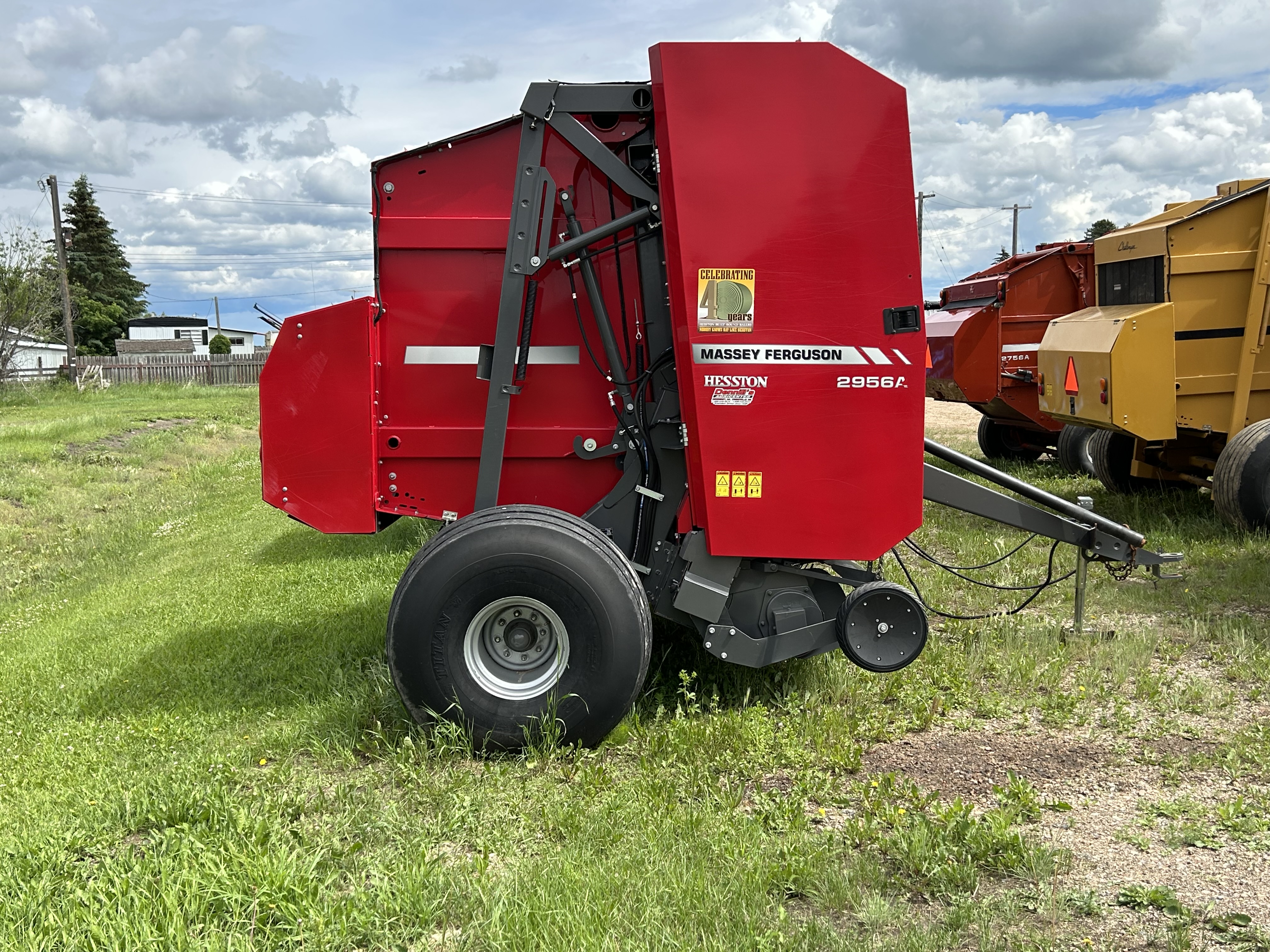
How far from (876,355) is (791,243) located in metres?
0.61

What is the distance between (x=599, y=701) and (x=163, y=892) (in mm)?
1787

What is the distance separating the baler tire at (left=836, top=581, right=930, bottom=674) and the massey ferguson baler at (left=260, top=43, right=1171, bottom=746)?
0.04 feet

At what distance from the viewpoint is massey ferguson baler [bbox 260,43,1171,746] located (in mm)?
4492

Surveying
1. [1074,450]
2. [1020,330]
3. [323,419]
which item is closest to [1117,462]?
[1074,450]

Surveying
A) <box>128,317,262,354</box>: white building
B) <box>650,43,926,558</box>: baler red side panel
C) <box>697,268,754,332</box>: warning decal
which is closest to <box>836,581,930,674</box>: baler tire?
<box>650,43,926,558</box>: baler red side panel

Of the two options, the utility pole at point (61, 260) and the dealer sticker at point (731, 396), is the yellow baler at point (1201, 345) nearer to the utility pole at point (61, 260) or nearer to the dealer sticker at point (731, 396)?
the dealer sticker at point (731, 396)

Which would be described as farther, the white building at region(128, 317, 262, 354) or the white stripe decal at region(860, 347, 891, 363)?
the white building at region(128, 317, 262, 354)

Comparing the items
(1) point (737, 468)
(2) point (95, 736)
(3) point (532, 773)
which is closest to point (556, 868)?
(3) point (532, 773)

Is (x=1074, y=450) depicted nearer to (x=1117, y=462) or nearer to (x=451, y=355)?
(x=1117, y=462)

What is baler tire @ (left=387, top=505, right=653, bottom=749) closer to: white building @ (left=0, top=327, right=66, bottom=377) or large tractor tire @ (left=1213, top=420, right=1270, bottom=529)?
large tractor tire @ (left=1213, top=420, right=1270, bottom=529)

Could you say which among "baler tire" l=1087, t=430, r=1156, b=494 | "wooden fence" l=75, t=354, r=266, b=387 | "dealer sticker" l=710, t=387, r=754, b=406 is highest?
"wooden fence" l=75, t=354, r=266, b=387

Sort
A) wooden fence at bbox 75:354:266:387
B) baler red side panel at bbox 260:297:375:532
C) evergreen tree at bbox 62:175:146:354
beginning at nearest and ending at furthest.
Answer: baler red side panel at bbox 260:297:375:532 < wooden fence at bbox 75:354:266:387 < evergreen tree at bbox 62:175:146:354

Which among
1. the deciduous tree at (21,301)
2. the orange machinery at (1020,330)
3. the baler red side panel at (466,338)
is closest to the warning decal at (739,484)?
the baler red side panel at (466,338)

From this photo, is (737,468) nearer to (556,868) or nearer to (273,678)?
(556,868)
